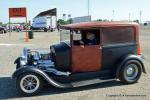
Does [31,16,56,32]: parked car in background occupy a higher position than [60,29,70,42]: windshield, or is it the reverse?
[31,16,56,32]: parked car in background

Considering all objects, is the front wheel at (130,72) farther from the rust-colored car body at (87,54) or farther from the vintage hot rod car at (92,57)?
the rust-colored car body at (87,54)

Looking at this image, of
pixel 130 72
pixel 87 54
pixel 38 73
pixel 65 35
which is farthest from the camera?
pixel 65 35

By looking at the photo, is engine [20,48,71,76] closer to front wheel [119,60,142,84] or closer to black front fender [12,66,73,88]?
black front fender [12,66,73,88]

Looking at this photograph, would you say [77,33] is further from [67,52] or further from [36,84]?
[36,84]

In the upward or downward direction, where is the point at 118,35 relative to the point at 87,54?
upward

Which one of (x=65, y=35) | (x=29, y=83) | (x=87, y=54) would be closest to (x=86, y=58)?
(x=87, y=54)

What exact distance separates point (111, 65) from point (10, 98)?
9.44 feet

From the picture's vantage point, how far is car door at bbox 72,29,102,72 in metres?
8.15

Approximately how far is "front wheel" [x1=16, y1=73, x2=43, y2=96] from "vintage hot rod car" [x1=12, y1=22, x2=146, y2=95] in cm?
20

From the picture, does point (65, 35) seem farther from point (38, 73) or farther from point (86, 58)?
point (38, 73)

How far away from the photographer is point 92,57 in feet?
27.1

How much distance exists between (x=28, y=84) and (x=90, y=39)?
2069 millimetres

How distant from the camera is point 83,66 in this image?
8289 millimetres

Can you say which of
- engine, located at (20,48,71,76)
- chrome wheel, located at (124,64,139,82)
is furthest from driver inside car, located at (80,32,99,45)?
chrome wheel, located at (124,64,139,82)
